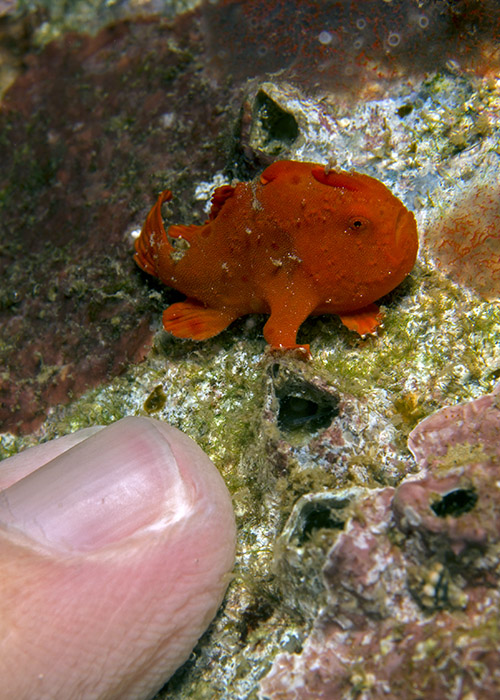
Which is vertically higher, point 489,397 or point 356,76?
point 356,76

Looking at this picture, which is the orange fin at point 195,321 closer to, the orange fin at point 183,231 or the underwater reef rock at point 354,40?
the orange fin at point 183,231

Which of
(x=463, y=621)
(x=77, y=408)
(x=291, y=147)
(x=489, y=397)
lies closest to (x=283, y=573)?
(x=463, y=621)

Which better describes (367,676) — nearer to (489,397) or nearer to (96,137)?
(489,397)

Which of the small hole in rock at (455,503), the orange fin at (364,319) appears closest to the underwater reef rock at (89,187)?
the orange fin at (364,319)

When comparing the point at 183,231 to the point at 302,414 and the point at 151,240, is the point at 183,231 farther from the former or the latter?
the point at 302,414

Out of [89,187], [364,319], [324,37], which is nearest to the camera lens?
[364,319]

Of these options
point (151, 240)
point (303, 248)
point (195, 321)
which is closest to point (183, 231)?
point (151, 240)
